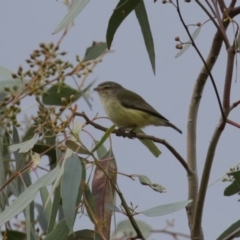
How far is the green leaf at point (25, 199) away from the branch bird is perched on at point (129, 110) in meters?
1.25

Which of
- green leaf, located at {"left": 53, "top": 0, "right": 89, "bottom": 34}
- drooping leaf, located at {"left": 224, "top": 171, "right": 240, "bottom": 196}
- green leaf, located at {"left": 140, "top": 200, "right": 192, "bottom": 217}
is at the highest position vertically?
green leaf, located at {"left": 53, "top": 0, "right": 89, "bottom": 34}

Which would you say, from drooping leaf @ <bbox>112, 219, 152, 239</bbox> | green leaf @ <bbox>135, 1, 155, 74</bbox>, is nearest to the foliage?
green leaf @ <bbox>135, 1, 155, 74</bbox>

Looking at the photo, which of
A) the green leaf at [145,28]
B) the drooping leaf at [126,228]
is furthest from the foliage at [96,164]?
the drooping leaf at [126,228]

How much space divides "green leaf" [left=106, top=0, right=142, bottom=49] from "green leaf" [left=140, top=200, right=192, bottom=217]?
16.2 inches

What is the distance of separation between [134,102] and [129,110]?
10cm

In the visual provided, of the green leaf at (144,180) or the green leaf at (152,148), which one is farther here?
the green leaf at (152,148)

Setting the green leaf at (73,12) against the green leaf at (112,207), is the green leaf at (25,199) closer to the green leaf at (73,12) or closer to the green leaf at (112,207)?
the green leaf at (112,207)

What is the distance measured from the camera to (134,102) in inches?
132

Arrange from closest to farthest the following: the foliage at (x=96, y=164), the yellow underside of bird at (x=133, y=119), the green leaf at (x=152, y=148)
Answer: the foliage at (x=96, y=164) → the green leaf at (x=152, y=148) → the yellow underside of bird at (x=133, y=119)

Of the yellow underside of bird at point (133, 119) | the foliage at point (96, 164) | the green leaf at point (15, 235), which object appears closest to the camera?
the foliage at point (96, 164)

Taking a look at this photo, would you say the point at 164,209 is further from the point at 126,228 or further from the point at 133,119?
the point at 133,119

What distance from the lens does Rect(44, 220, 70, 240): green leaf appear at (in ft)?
6.19

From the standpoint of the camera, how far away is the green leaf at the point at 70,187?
5.70 ft

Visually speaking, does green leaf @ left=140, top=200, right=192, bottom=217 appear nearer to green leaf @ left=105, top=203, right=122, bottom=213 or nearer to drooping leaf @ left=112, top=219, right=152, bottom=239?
green leaf @ left=105, top=203, right=122, bottom=213
